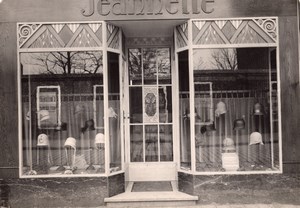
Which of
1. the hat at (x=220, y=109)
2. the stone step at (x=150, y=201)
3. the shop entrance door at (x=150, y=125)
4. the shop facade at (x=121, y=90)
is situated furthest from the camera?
the shop entrance door at (x=150, y=125)

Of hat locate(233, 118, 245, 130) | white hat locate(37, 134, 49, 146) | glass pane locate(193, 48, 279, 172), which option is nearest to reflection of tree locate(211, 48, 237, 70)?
glass pane locate(193, 48, 279, 172)

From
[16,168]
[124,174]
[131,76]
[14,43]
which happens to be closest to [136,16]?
[131,76]

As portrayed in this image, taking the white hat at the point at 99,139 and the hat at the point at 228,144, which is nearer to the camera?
the white hat at the point at 99,139

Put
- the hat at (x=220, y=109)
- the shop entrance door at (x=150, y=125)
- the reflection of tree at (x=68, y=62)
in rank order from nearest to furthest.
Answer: the reflection of tree at (x=68, y=62), the hat at (x=220, y=109), the shop entrance door at (x=150, y=125)

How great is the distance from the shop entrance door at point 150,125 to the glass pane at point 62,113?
1.12 meters

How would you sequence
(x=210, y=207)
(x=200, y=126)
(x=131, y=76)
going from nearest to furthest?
(x=210, y=207) < (x=200, y=126) < (x=131, y=76)

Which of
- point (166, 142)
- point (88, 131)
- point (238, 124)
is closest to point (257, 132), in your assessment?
point (238, 124)

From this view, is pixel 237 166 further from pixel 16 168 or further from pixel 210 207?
pixel 16 168

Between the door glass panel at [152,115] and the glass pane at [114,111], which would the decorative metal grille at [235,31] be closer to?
the door glass panel at [152,115]

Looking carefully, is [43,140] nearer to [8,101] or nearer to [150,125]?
[8,101]

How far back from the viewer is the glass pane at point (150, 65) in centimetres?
847

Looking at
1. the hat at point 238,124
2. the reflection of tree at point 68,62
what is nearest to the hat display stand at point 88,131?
the reflection of tree at point 68,62

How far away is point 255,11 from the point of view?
23.5ft

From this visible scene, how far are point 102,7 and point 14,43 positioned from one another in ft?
5.55
